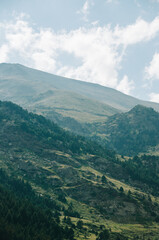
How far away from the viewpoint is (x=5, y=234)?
86.6 meters

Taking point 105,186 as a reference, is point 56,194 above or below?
below

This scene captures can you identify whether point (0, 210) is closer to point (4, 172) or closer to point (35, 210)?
point (35, 210)

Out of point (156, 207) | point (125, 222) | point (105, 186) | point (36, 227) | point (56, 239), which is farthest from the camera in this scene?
point (105, 186)

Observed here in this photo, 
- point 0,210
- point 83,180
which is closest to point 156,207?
point 83,180

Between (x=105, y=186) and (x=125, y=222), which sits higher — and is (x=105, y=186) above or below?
above

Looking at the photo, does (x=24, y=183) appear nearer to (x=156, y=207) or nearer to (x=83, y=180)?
(x=83, y=180)

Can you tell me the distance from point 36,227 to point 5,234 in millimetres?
20265

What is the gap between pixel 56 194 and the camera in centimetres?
17375

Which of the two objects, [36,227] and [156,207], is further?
[156,207]

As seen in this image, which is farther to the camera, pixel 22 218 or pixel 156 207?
pixel 156 207

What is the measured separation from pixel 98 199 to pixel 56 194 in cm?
3190

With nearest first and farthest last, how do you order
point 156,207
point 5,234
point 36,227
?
point 5,234, point 36,227, point 156,207

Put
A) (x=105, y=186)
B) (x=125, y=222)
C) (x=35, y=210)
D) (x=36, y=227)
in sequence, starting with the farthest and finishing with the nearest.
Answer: (x=105, y=186) < (x=125, y=222) < (x=35, y=210) < (x=36, y=227)

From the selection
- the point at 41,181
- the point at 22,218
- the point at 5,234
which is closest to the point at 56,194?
the point at 41,181
